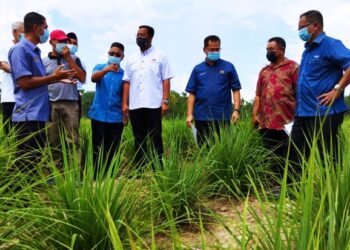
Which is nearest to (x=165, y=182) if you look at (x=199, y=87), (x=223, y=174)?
(x=223, y=174)

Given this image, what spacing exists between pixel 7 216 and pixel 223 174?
2188mm

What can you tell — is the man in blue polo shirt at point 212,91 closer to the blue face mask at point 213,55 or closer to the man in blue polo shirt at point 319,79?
the blue face mask at point 213,55

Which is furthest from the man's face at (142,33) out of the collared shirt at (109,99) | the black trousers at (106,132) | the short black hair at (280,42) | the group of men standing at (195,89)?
the short black hair at (280,42)

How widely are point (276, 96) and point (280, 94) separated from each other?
5 centimetres

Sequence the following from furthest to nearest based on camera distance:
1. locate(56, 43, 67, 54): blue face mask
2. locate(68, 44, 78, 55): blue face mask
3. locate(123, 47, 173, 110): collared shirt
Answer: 1. locate(68, 44, 78, 55): blue face mask
2. locate(123, 47, 173, 110): collared shirt
3. locate(56, 43, 67, 54): blue face mask

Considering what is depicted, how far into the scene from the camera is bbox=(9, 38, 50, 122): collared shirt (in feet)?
11.4

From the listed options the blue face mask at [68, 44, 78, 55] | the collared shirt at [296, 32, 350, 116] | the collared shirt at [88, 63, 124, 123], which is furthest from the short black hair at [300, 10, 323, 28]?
the blue face mask at [68, 44, 78, 55]

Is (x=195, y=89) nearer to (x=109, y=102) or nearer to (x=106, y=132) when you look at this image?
(x=109, y=102)

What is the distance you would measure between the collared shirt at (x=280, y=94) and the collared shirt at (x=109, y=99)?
1665mm

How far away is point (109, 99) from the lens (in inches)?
198

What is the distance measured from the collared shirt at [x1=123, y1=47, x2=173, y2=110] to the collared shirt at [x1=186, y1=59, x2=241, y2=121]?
35cm

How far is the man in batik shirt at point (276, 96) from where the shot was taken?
4.42 m

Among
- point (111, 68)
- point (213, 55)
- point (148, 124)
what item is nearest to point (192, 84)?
point (213, 55)

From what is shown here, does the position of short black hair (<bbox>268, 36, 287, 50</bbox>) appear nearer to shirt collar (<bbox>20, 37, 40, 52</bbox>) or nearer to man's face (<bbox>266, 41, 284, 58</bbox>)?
man's face (<bbox>266, 41, 284, 58</bbox>)
